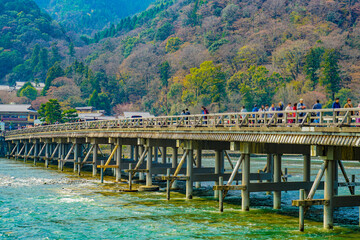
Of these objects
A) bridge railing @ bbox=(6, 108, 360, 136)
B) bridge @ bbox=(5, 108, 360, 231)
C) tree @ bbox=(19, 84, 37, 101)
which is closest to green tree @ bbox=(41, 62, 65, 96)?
tree @ bbox=(19, 84, 37, 101)

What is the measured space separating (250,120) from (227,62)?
3436 inches

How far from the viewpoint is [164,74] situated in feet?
396

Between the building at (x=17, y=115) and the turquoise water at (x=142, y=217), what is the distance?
85.8m

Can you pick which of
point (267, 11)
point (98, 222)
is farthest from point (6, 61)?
point (98, 222)

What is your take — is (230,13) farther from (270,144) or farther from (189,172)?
(270,144)

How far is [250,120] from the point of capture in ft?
99.0

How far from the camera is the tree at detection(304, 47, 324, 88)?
301 ft

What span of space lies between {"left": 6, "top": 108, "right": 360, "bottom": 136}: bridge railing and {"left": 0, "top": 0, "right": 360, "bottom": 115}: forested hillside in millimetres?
41446

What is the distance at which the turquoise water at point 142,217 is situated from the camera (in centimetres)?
2106

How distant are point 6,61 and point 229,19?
258ft

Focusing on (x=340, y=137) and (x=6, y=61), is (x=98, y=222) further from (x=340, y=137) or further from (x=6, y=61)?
(x=6, y=61)

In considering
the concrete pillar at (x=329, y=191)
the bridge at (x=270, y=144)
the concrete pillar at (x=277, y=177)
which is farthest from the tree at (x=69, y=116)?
the concrete pillar at (x=329, y=191)

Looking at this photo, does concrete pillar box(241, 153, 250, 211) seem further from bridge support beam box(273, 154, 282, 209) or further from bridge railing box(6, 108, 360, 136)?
bridge support beam box(273, 154, 282, 209)

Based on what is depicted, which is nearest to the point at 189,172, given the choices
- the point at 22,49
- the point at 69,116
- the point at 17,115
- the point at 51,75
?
the point at 69,116
